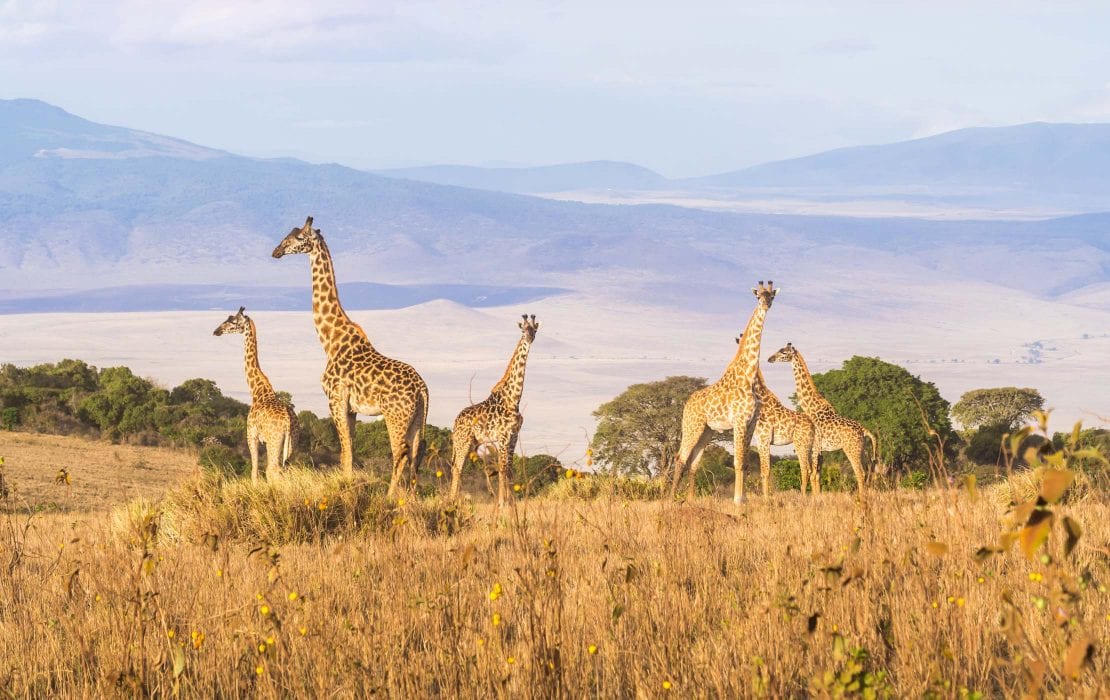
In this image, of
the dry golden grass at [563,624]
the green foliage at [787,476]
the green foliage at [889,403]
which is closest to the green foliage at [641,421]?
the green foliage at [889,403]

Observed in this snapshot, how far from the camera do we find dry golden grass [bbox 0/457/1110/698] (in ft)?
19.1

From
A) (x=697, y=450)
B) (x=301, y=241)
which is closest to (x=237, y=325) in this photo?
(x=301, y=241)

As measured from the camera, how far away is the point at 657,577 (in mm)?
8156

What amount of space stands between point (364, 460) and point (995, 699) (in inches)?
974

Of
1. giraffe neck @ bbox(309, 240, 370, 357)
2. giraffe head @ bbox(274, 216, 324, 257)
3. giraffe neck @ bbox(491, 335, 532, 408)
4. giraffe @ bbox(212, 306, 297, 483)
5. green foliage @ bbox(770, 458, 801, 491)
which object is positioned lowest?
green foliage @ bbox(770, 458, 801, 491)

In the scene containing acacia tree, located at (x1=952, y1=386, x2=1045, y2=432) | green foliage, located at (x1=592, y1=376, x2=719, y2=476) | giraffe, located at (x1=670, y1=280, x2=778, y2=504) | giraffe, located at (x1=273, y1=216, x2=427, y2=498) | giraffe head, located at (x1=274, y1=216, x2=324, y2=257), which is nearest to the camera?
giraffe, located at (x1=273, y1=216, x2=427, y2=498)

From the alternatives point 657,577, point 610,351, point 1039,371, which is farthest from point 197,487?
point 610,351

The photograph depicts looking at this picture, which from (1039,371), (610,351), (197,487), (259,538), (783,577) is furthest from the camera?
(610,351)

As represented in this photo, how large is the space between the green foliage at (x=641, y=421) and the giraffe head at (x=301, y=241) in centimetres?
3017

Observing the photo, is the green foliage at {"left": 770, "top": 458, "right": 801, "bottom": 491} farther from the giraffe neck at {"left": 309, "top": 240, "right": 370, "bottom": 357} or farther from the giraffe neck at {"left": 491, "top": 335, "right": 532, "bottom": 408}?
the giraffe neck at {"left": 309, "top": 240, "right": 370, "bottom": 357}

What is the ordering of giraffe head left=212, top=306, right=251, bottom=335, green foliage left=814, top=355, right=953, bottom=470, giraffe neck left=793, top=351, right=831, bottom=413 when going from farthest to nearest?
green foliage left=814, top=355, right=953, bottom=470 → giraffe neck left=793, top=351, right=831, bottom=413 → giraffe head left=212, top=306, right=251, bottom=335

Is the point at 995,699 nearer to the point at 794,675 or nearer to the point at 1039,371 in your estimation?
the point at 794,675

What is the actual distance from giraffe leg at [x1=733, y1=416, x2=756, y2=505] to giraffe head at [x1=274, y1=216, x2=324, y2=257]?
207 inches

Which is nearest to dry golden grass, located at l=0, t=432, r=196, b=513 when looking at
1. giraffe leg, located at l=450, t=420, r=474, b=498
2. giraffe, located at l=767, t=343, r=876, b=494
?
giraffe leg, located at l=450, t=420, r=474, b=498
